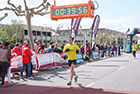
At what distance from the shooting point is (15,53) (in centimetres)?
1048

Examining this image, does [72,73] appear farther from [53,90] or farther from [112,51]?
[112,51]

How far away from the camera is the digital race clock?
49.6 feet

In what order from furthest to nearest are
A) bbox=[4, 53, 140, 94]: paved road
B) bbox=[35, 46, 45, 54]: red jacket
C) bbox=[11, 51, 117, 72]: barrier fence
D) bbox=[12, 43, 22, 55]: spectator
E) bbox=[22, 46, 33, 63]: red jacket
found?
bbox=[35, 46, 45, 54]: red jacket → bbox=[12, 43, 22, 55]: spectator → bbox=[11, 51, 117, 72]: barrier fence → bbox=[22, 46, 33, 63]: red jacket → bbox=[4, 53, 140, 94]: paved road

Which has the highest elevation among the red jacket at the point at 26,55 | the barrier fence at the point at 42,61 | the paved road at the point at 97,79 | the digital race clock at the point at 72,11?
the digital race clock at the point at 72,11

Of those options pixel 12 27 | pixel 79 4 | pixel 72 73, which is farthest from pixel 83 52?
pixel 12 27

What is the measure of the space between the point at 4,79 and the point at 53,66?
542 cm

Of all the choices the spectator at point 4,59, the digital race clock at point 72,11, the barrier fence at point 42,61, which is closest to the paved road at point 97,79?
the barrier fence at point 42,61

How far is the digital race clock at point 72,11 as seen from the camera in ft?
49.6

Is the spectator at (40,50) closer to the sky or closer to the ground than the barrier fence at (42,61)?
closer to the sky

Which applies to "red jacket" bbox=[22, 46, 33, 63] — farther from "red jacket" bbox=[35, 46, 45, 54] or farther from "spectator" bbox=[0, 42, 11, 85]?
"red jacket" bbox=[35, 46, 45, 54]

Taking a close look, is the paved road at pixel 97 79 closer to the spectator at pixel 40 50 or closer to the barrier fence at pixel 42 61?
the barrier fence at pixel 42 61

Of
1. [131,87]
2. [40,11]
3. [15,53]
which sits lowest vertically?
[131,87]

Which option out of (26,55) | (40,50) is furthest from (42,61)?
(26,55)

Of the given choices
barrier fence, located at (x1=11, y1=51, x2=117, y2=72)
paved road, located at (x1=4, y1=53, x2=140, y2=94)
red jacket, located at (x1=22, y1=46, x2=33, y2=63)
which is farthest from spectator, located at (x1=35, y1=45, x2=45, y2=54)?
red jacket, located at (x1=22, y1=46, x2=33, y2=63)
